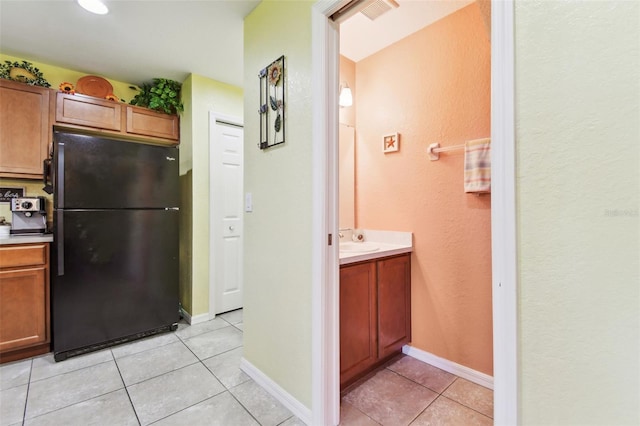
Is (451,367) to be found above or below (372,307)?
below

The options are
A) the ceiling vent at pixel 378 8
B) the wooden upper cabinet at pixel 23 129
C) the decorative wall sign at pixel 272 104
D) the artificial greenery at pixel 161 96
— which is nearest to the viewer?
the decorative wall sign at pixel 272 104

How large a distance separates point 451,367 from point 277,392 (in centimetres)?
123

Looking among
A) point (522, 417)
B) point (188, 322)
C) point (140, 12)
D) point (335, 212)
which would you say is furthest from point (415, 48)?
point (188, 322)

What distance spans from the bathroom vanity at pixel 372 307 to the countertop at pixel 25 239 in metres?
2.34

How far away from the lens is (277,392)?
171 cm

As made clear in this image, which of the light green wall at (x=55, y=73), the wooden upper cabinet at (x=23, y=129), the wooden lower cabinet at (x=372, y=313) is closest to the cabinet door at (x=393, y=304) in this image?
the wooden lower cabinet at (x=372, y=313)

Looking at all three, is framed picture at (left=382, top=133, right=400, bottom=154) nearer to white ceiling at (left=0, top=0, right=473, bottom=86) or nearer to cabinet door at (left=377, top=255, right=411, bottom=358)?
white ceiling at (left=0, top=0, right=473, bottom=86)

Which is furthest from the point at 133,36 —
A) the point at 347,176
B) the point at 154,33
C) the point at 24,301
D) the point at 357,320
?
the point at 357,320

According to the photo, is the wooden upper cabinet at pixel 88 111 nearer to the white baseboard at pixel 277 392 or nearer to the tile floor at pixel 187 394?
the tile floor at pixel 187 394

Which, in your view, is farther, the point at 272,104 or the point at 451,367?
the point at 451,367

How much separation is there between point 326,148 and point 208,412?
1597 mm

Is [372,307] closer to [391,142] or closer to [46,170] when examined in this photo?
[391,142]

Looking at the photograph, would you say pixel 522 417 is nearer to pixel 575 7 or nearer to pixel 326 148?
pixel 575 7

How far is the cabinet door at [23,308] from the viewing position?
2.07 meters
